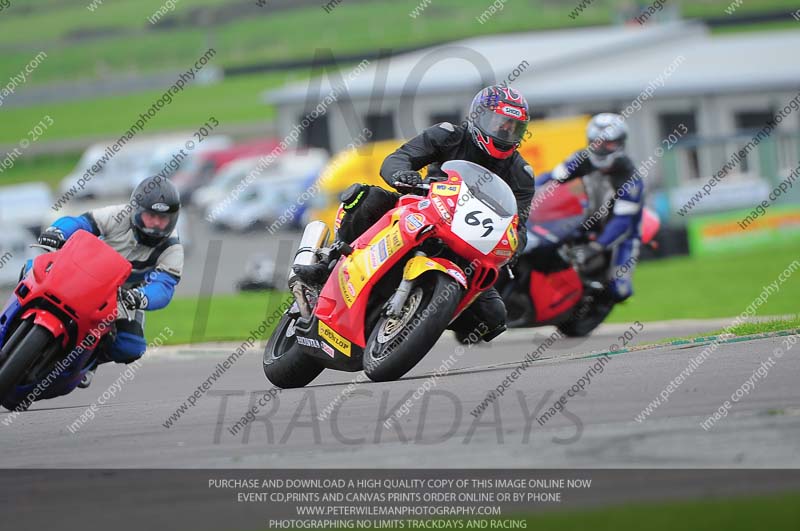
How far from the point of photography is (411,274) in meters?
7.68

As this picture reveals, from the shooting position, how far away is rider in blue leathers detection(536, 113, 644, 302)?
43.7 ft

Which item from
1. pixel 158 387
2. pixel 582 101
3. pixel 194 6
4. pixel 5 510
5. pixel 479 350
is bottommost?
pixel 194 6

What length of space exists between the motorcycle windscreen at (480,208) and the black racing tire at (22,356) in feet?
8.83

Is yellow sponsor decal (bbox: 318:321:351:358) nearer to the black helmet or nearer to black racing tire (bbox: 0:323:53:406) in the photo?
the black helmet

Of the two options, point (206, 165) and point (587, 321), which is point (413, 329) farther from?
point (206, 165)

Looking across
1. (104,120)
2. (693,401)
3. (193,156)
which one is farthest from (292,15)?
(693,401)

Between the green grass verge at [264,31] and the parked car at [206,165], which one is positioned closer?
the parked car at [206,165]

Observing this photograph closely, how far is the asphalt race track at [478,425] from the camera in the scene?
5.86m

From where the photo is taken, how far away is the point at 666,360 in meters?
8.37

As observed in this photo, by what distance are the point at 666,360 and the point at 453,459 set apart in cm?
294

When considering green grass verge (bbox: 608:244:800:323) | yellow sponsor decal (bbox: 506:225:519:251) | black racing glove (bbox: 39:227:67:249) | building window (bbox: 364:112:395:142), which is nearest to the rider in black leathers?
yellow sponsor decal (bbox: 506:225:519:251)

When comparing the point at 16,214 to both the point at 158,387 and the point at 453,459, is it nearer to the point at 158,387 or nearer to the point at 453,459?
the point at 158,387

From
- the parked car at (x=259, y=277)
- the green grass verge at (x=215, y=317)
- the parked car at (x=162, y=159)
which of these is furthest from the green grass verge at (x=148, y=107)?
the green grass verge at (x=215, y=317)

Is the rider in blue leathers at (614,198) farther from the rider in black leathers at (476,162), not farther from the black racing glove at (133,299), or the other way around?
the black racing glove at (133,299)
